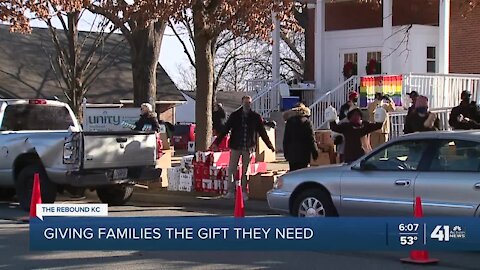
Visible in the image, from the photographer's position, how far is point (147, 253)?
372 inches

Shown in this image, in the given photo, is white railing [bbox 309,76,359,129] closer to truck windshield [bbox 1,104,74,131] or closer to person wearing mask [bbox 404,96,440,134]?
person wearing mask [bbox 404,96,440,134]

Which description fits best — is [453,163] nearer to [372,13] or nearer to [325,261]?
[325,261]

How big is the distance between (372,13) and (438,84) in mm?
5590

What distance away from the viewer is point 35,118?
14930 mm

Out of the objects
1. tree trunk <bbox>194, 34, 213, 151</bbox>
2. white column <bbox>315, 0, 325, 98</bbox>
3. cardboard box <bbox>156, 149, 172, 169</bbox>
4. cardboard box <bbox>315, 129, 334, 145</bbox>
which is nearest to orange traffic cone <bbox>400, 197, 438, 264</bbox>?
tree trunk <bbox>194, 34, 213, 151</bbox>

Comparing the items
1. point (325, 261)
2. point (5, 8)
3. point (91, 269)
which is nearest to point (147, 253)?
point (91, 269)

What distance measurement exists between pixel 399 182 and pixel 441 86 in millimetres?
13475

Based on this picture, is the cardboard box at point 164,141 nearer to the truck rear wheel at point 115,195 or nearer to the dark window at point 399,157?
the truck rear wheel at point 115,195

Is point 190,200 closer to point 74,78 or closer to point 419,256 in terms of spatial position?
point 419,256

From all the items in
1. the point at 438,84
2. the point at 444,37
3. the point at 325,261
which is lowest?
the point at 325,261

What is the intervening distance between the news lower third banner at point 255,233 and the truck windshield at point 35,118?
23.8 ft

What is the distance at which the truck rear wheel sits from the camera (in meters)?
14.4

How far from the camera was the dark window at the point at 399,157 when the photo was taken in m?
9.80

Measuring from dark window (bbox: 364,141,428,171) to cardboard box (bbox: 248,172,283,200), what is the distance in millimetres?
4201
